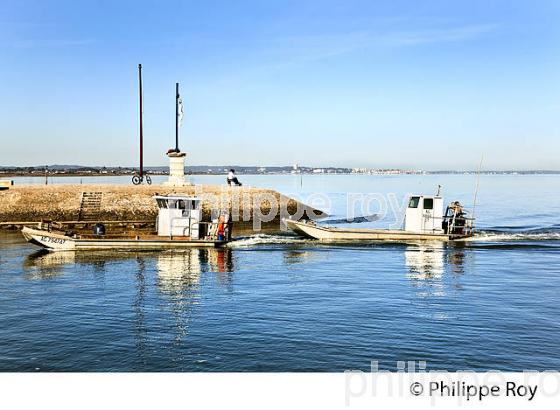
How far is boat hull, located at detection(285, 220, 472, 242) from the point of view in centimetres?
4031

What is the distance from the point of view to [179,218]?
3719 centimetres

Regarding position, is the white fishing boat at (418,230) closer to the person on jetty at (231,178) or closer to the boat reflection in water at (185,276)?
the boat reflection in water at (185,276)

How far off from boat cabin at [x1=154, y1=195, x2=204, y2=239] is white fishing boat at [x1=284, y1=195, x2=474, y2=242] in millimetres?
8994

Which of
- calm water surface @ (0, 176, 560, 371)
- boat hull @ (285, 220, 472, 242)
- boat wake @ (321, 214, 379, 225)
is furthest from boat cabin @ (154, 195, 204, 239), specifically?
boat wake @ (321, 214, 379, 225)

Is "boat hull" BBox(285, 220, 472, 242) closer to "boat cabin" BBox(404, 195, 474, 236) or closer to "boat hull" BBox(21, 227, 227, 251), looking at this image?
"boat cabin" BBox(404, 195, 474, 236)

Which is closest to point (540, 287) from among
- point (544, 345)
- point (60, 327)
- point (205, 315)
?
point (544, 345)

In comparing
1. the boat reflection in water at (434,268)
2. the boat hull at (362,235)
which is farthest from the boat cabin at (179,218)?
the boat reflection in water at (434,268)

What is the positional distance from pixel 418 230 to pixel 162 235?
60.0ft

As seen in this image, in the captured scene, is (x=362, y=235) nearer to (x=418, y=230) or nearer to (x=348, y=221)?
(x=418, y=230)

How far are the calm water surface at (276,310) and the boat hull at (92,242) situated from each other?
3.89 ft

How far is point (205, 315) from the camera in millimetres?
19125

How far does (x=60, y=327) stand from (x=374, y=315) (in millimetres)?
10098

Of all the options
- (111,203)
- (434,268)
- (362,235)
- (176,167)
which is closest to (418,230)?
(362,235)
